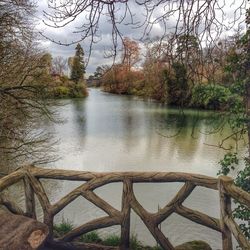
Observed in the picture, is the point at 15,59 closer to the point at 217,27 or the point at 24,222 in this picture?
the point at 24,222

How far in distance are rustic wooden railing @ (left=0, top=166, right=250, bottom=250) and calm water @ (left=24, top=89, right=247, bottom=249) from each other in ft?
1.40

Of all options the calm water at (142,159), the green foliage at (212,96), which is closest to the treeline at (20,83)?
the calm water at (142,159)

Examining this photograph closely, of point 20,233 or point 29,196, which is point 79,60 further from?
point 20,233

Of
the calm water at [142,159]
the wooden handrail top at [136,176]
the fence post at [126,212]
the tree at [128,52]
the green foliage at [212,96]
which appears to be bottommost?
the calm water at [142,159]

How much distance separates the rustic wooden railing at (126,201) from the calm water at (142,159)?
0.43 m

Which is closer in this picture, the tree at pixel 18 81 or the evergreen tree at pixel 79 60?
the evergreen tree at pixel 79 60

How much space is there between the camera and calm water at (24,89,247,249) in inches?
192

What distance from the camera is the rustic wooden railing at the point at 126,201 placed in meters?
2.17

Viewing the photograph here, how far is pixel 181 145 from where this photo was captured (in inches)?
445

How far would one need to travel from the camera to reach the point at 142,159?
9578 mm

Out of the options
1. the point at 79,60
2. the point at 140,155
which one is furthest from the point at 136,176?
the point at 140,155

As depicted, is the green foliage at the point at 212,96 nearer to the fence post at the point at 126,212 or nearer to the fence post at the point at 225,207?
the fence post at the point at 126,212

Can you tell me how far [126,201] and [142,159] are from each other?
711cm

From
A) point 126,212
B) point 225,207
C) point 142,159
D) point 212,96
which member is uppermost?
point 212,96
